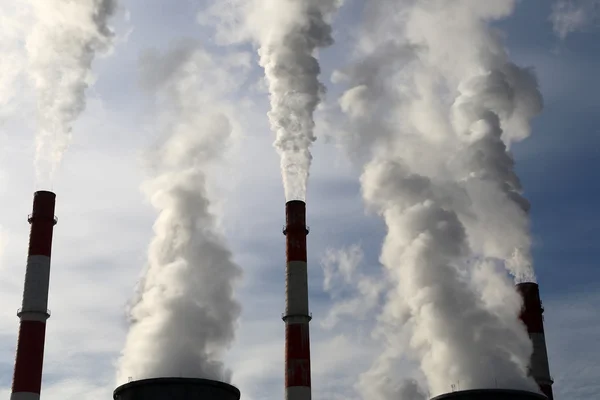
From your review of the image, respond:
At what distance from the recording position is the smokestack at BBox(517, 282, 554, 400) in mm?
36281

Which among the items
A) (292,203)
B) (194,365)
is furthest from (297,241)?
(194,365)

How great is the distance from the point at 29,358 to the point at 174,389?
8.40 m

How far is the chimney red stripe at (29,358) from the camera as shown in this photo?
2881 centimetres

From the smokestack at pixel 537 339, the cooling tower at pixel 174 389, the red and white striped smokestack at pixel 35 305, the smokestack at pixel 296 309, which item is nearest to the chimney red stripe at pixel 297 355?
the smokestack at pixel 296 309

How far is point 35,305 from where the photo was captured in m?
30.3

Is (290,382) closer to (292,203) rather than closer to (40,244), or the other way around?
(292,203)

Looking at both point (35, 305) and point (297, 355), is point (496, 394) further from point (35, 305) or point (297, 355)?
point (35, 305)

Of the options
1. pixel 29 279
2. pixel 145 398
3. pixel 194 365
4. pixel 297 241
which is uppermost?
pixel 297 241

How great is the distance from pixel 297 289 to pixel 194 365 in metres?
6.76

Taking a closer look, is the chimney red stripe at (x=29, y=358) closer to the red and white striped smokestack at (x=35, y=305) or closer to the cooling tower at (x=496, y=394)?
the red and white striped smokestack at (x=35, y=305)

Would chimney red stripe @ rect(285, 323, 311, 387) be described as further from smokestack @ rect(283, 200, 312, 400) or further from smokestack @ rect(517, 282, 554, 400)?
smokestack @ rect(517, 282, 554, 400)

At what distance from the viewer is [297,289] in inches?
1284

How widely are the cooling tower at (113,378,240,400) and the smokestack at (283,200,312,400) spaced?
7176 mm

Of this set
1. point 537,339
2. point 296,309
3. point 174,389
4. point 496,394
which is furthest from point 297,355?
point 537,339
